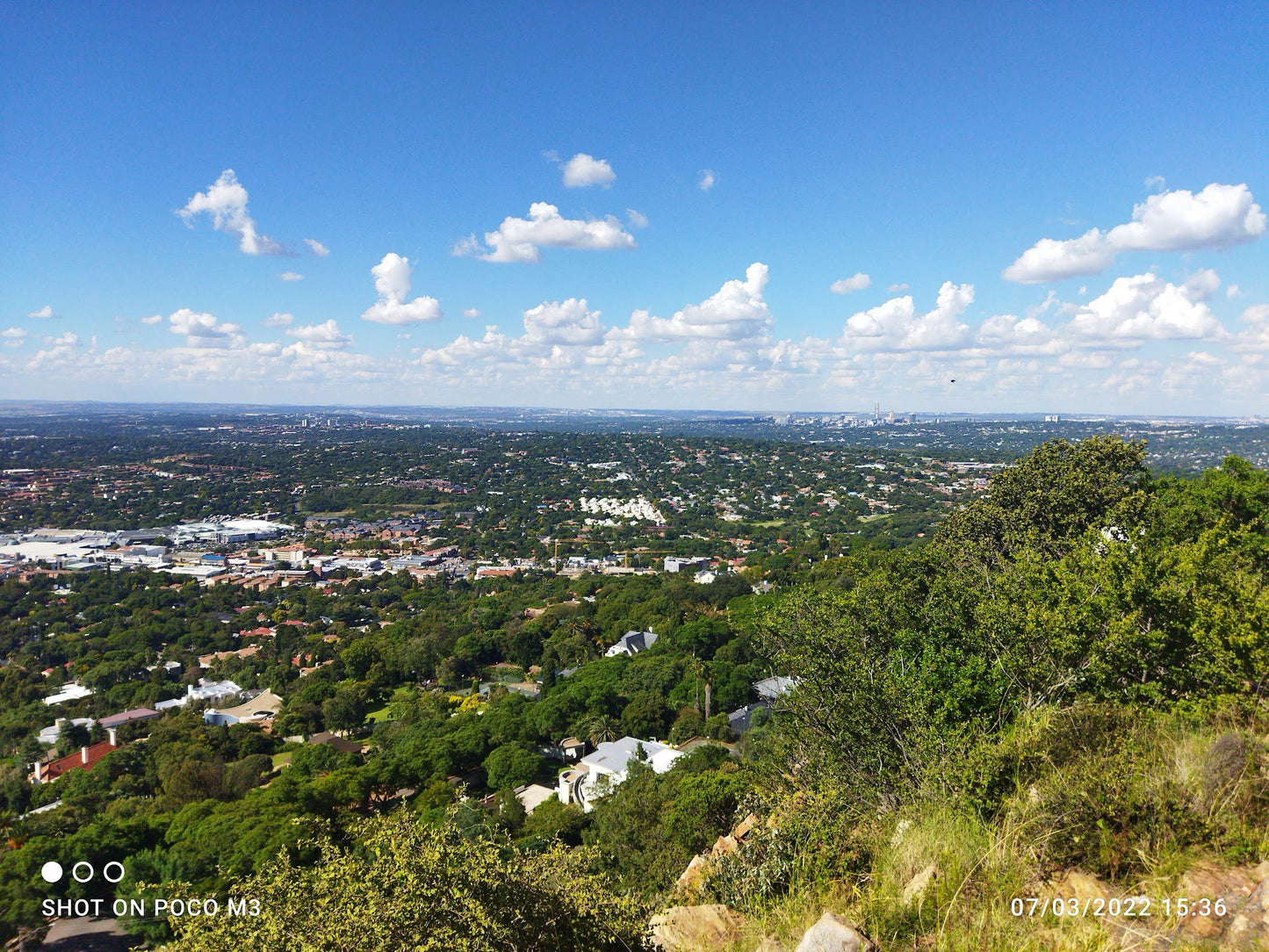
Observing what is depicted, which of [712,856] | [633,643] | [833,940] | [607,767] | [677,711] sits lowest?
[633,643]

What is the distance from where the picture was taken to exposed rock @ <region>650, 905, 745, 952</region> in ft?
14.7

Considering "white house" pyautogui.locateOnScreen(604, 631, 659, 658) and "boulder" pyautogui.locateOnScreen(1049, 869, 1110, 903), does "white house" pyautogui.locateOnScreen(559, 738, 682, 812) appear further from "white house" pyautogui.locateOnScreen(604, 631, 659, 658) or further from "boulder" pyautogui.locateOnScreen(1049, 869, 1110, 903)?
"boulder" pyautogui.locateOnScreen(1049, 869, 1110, 903)

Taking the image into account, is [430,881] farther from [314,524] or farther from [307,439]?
[307,439]

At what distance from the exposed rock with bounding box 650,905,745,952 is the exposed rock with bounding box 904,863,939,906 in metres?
1.23

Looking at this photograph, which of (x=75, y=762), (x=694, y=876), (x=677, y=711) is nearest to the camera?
(x=694, y=876)

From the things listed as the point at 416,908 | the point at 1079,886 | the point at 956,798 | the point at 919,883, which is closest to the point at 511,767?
the point at 956,798

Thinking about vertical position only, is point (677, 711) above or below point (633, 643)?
above

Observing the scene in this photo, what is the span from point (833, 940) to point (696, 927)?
6.06 feet

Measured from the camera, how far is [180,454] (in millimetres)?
118125

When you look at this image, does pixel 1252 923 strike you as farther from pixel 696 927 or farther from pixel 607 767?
pixel 607 767

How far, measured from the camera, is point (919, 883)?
3.93 m

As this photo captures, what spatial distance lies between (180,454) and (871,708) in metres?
141

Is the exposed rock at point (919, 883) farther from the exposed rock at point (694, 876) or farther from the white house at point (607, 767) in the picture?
the white house at point (607, 767)

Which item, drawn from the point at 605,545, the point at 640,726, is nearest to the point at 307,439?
the point at 605,545
